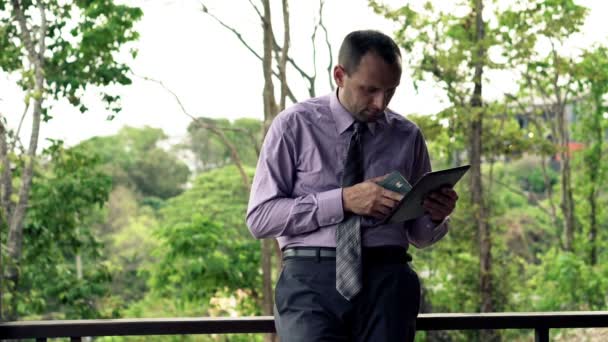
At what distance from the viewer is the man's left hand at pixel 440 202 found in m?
1.71

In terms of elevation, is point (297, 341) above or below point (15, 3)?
below

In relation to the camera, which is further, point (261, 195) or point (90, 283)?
point (90, 283)

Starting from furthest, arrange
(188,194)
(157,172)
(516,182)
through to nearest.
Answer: (157,172), (188,194), (516,182)

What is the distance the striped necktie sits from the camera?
1674mm

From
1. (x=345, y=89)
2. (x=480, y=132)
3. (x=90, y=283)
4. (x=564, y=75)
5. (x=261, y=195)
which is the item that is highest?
(x=564, y=75)

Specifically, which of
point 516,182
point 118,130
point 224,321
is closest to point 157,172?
point 118,130

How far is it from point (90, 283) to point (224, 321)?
8.34m

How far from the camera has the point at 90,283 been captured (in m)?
10.1

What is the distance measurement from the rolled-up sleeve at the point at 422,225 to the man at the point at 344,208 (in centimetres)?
3

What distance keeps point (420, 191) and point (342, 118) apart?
0.80 ft

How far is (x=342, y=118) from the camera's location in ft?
5.87

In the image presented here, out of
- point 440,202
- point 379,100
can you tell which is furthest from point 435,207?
point 379,100

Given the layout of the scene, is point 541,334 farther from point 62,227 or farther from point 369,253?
point 62,227

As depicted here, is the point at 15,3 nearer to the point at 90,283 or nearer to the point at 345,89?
the point at 90,283
